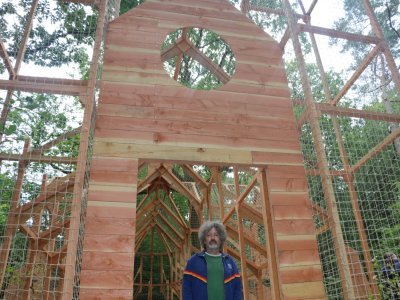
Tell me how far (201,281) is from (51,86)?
2.22 metres

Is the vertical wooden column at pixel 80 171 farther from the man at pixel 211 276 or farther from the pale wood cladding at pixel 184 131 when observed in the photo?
the man at pixel 211 276

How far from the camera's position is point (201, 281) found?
105 inches

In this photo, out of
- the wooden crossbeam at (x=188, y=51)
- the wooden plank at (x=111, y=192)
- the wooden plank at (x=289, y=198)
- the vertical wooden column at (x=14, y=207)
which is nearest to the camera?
the wooden plank at (x=111, y=192)

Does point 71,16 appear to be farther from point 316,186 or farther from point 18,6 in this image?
point 316,186

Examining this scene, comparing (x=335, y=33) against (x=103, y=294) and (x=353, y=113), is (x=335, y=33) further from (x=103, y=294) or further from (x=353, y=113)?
(x=103, y=294)

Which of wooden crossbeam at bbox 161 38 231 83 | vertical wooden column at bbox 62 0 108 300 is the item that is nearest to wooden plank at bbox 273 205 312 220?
vertical wooden column at bbox 62 0 108 300

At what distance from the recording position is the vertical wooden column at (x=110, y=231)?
304 cm

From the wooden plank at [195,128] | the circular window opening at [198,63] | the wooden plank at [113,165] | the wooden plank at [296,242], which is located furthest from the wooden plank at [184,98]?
the circular window opening at [198,63]

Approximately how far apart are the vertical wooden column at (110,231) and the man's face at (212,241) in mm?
775

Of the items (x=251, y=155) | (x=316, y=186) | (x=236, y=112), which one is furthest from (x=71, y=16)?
(x=316, y=186)

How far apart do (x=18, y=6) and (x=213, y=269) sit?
18.3 feet

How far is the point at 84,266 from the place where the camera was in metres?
3.06

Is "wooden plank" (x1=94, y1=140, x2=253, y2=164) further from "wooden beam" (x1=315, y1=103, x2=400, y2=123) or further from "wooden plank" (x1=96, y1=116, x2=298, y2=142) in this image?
"wooden beam" (x1=315, y1=103, x2=400, y2=123)

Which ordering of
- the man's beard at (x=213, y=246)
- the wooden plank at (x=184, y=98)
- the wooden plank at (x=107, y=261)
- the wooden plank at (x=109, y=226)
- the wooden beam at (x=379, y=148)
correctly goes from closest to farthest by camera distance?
the man's beard at (x=213, y=246)
the wooden plank at (x=107, y=261)
the wooden plank at (x=109, y=226)
the wooden plank at (x=184, y=98)
the wooden beam at (x=379, y=148)
